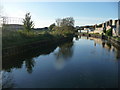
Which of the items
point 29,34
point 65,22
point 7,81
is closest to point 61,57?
point 7,81

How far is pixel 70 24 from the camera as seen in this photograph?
5816 centimetres

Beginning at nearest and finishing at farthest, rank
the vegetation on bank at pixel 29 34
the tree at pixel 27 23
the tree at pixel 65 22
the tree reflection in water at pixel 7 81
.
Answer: the tree reflection in water at pixel 7 81 < the vegetation on bank at pixel 29 34 < the tree at pixel 27 23 < the tree at pixel 65 22

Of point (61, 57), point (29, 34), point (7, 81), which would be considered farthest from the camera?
point (29, 34)

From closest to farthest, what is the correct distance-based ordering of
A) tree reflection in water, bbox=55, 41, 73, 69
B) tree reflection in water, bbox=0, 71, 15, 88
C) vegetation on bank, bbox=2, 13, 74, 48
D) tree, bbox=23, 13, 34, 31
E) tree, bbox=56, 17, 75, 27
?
tree reflection in water, bbox=0, 71, 15, 88 < tree reflection in water, bbox=55, 41, 73, 69 < vegetation on bank, bbox=2, 13, 74, 48 < tree, bbox=23, 13, 34, 31 < tree, bbox=56, 17, 75, 27

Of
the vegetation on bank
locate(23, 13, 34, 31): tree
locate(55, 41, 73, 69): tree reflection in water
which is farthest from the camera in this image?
locate(23, 13, 34, 31): tree

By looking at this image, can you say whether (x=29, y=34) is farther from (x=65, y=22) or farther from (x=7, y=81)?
(x=65, y=22)

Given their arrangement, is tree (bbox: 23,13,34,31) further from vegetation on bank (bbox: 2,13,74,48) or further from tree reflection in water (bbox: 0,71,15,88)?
tree reflection in water (bbox: 0,71,15,88)

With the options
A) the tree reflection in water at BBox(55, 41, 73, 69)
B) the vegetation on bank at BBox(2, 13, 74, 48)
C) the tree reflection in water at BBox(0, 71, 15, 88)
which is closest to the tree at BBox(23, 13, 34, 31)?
the vegetation on bank at BBox(2, 13, 74, 48)

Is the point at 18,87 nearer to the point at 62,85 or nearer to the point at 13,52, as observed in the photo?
the point at 62,85

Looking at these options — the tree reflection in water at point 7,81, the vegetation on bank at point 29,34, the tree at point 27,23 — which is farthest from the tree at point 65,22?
the tree reflection in water at point 7,81

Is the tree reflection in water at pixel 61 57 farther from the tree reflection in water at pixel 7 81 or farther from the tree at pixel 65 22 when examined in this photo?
the tree at pixel 65 22

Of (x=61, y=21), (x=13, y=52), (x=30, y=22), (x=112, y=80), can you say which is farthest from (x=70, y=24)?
(x=112, y=80)

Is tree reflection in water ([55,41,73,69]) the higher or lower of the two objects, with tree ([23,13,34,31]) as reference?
Answer: lower

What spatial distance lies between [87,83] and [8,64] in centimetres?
1072
